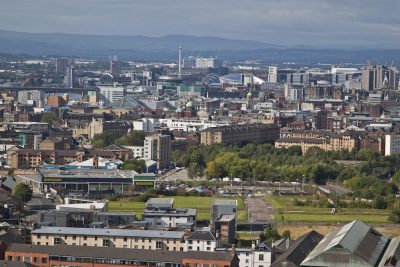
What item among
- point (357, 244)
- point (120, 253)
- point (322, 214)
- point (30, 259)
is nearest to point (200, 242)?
point (120, 253)

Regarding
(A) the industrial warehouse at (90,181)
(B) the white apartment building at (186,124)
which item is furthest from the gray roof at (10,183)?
(B) the white apartment building at (186,124)

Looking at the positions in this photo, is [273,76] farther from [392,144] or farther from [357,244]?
[357,244]

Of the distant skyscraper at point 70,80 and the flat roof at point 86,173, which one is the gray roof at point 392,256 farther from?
the distant skyscraper at point 70,80

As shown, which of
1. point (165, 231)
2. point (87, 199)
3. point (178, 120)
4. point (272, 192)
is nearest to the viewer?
point (165, 231)

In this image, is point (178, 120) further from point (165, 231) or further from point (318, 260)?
point (318, 260)

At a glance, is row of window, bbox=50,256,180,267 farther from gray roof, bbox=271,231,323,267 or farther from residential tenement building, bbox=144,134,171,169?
residential tenement building, bbox=144,134,171,169

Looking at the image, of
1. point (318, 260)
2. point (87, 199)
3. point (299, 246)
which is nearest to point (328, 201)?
point (87, 199)
